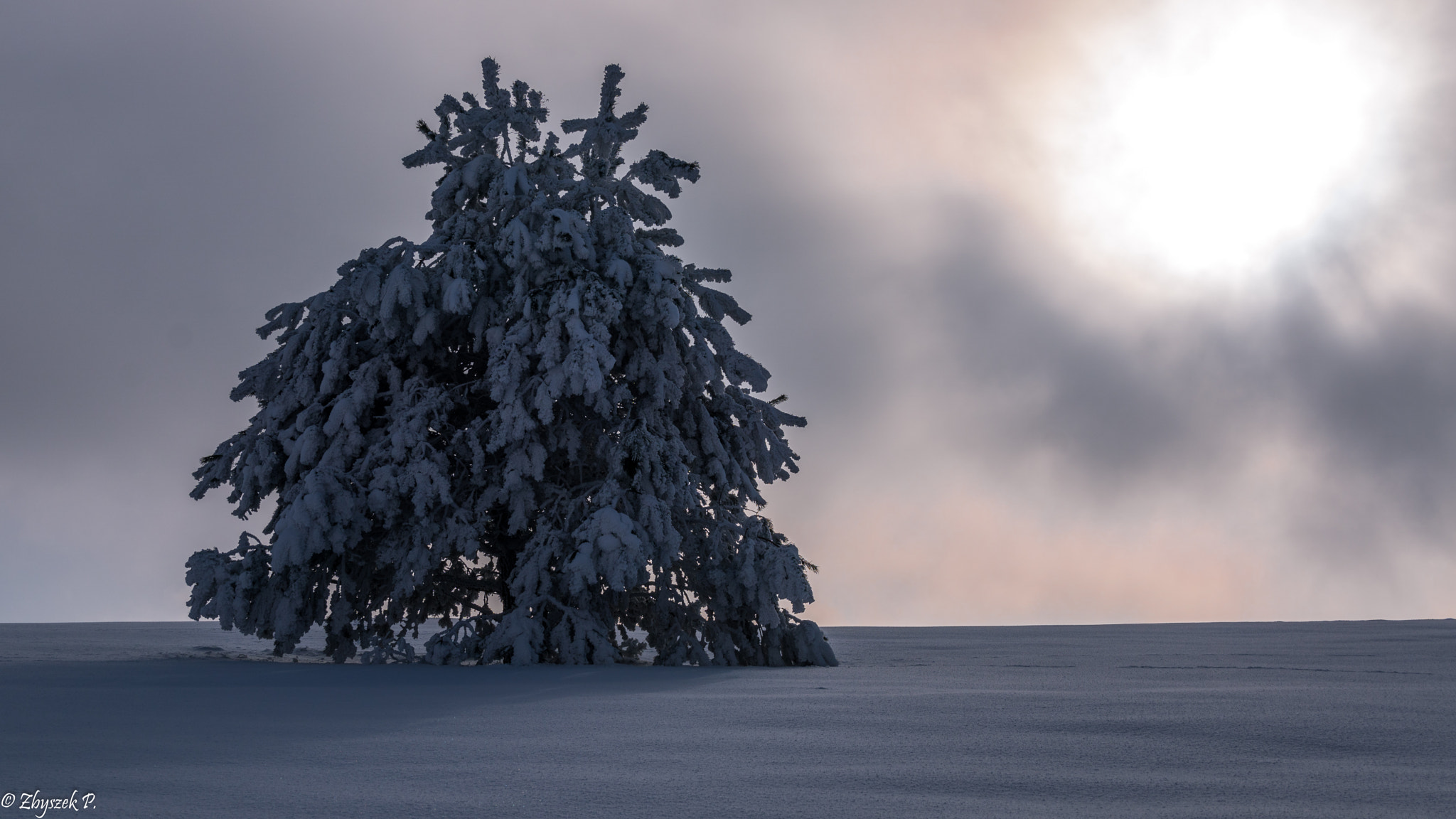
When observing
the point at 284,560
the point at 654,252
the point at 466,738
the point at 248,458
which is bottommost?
the point at 466,738

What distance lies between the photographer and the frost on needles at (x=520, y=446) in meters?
12.3

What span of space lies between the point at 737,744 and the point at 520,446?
816cm

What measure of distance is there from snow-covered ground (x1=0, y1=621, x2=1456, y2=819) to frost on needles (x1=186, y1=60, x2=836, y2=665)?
3.00 meters

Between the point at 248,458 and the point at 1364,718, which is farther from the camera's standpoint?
the point at 248,458

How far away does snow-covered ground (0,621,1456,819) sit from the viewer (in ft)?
12.4

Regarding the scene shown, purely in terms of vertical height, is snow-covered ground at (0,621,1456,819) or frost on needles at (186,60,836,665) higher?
frost on needles at (186,60,836,665)

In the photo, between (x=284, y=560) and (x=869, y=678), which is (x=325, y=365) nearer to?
(x=284, y=560)

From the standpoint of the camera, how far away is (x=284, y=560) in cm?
1193

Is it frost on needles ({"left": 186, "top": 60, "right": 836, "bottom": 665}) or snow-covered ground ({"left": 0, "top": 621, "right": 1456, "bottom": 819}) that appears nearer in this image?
snow-covered ground ({"left": 0, "top": 621, "right": 1456, "bottom": 819})

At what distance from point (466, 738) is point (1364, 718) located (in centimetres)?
453

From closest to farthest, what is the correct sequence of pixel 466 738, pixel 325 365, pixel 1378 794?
pixel 1378 794 → pixel 466 738 → pixel 325 365

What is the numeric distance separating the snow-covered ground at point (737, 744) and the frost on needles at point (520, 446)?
2996mm

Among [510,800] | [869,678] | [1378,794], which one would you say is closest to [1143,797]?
[1378,794]

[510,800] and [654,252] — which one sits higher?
[654,252]
